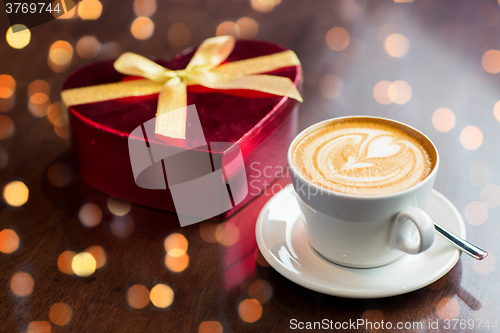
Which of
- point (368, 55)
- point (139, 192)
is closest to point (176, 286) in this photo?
point (139, 192)

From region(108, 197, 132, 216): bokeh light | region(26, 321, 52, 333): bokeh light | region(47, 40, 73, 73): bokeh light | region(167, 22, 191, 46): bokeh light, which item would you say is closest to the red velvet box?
region(108, 197, 132, 216): bokeh light

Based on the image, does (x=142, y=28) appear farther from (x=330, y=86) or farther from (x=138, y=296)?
(x=138, y=296)

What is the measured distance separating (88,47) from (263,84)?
59cm

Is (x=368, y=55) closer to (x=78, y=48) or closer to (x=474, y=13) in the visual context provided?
(x=474, y=13)

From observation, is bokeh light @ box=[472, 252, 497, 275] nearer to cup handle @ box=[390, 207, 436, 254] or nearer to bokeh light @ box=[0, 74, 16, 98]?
cup handle @ box=[390, 207, 436, 254]

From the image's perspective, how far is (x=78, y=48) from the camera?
1.10m

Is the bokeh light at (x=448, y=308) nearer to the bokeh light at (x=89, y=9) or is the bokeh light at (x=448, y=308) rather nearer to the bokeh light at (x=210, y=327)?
the bokeh light at (x=210, y=327)

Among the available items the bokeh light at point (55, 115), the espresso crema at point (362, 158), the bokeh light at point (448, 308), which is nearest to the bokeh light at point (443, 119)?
the espresso crema at point (362, 158)

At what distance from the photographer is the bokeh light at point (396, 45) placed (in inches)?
42.0

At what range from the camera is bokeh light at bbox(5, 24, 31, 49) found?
1.01 m

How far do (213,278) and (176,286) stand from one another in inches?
1.8

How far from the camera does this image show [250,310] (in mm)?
513

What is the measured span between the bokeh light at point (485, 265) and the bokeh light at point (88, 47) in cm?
94

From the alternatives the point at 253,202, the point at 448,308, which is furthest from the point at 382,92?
the point at 448,308
